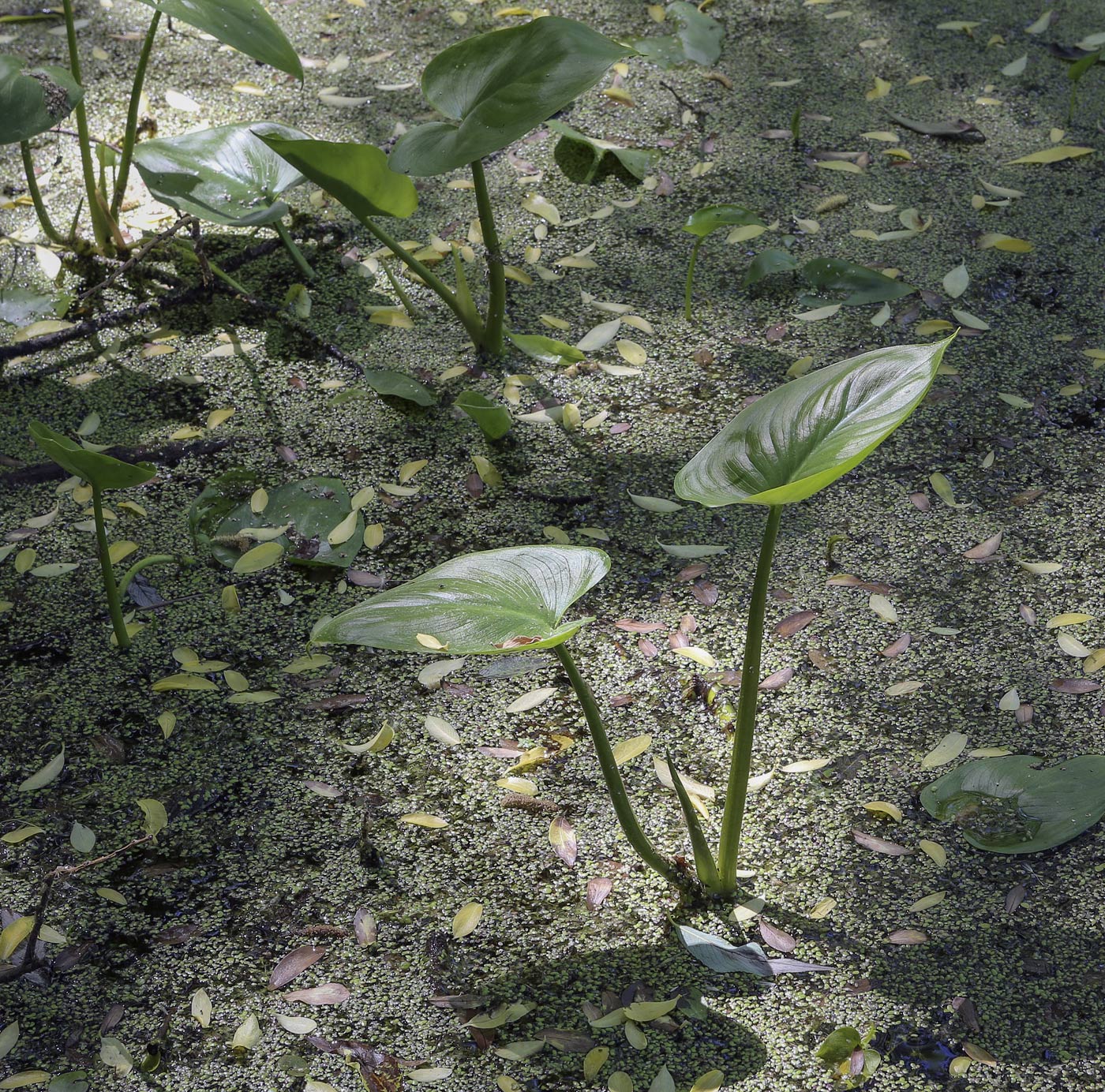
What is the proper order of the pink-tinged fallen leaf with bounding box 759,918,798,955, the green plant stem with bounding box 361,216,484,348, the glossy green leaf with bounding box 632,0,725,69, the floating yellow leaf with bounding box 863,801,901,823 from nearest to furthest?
the pink-tinged fallen leaf with bounding box 759,918,798,955 < the floating yellow leaf with bounding box 863,801,901,823 < the green plant stem with bounding box 361,216,484,348 < the glossy green leaf with bounding box 632,0,725,69

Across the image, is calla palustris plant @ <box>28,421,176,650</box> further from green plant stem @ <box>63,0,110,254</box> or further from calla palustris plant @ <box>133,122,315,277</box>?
green plant stem @ <box>63,0,110,254</box>

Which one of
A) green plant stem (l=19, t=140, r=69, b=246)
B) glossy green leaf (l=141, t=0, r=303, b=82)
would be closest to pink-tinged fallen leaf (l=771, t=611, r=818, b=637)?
glossy green leaf (l=141, t=0, r=303, b=82)

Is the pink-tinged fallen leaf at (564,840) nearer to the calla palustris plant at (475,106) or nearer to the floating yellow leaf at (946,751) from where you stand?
the floating yellow leaf at (946,751)

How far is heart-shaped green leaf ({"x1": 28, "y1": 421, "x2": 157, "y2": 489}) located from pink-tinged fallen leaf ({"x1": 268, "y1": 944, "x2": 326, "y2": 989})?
0.47 meters

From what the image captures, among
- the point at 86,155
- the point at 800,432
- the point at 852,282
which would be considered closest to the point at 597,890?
the point at 800,432

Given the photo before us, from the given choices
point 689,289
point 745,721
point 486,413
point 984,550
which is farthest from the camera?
point 689,289

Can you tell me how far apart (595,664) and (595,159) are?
1133mm

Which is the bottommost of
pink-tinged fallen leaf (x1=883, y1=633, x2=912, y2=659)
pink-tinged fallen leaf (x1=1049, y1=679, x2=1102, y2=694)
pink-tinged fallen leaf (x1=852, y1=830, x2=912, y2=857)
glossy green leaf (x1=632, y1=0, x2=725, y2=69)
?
pink-tinged fallen leaf (x1=852, y1=830, x2=912, y2=857)

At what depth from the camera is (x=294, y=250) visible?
1.80 m

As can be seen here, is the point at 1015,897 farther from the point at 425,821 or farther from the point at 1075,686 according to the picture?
the point at 425,821

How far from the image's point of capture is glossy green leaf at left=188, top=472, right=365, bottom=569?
1421 millimetres

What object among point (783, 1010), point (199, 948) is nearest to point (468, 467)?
point (199, 948)

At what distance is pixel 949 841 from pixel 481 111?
0.99m

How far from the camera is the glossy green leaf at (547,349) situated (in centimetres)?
167
